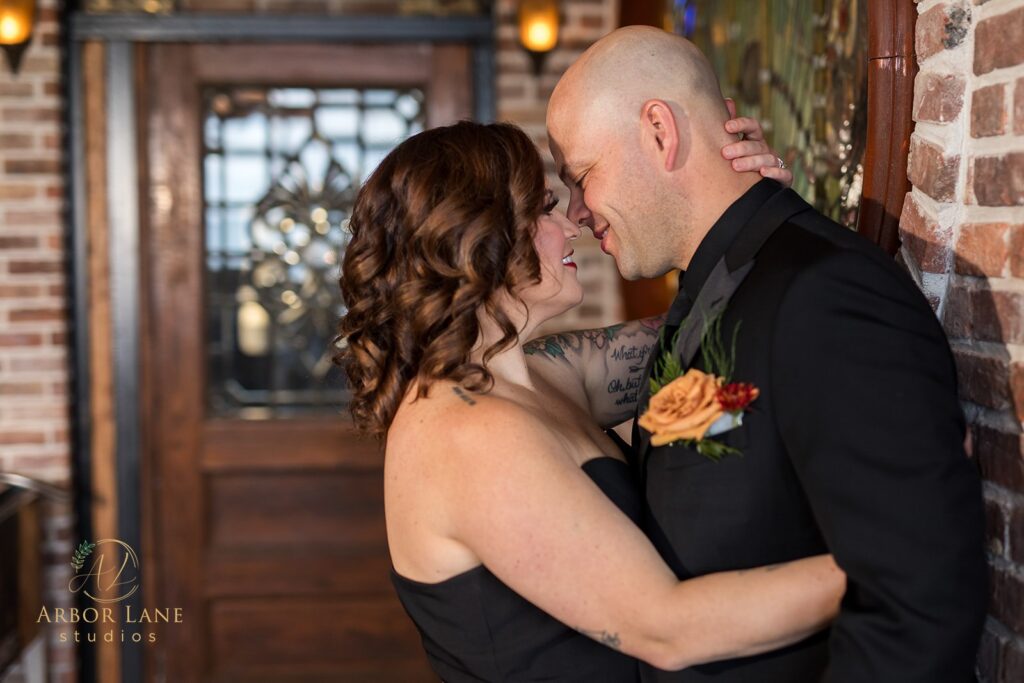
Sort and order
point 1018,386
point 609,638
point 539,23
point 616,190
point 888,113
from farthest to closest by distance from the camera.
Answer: point 539,23, point 616,190, point 888,113, point 609,638, point 1018,386

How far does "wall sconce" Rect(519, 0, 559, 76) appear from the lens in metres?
3.69

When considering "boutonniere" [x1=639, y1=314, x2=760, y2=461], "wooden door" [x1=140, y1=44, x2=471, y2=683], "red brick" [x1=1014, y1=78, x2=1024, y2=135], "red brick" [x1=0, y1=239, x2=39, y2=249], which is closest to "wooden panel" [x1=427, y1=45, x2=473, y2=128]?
"wooden door" [x1=140, y1=44, x2=471, y2=683]

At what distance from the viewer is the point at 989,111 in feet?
4.67

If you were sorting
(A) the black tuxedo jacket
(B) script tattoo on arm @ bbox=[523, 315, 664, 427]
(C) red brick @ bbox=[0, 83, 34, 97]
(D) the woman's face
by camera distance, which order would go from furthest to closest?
(C) red brick @ bbox=[0, 83, 34, 97]
(B) script tattoo on arm @ bbox=[523, 315, 664, 427]
(D) the woman's face
(A) the black tuxedo jacket

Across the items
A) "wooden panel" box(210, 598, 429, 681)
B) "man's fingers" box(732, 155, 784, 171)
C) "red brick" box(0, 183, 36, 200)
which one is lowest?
"wooden panel" box(210, 598, 429, 681)

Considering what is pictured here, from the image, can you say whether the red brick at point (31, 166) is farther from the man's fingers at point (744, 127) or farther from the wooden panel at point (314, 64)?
the man's fingers at point (744, 127)

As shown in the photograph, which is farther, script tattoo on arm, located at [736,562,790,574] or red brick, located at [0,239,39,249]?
red brick, located at [0,239,39,249]

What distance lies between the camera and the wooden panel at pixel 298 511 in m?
3.97

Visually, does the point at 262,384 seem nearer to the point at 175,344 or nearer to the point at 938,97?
the point at 175,344

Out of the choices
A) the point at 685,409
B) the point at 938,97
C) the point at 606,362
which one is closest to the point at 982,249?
the point at 938,97

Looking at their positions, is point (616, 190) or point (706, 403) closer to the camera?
point (706, 403)

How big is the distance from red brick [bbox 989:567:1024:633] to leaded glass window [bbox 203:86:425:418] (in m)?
2.77

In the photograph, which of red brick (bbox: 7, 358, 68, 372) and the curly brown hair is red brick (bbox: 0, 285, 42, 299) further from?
the curly brown hair

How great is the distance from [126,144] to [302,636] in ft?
6.10
